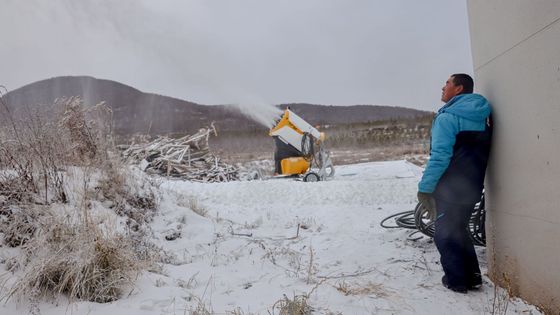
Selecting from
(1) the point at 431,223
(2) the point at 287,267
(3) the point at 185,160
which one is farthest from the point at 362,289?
(3) the point at 185,160

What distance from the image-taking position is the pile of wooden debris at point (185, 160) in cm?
1358

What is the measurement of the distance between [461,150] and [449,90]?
2.14 ft

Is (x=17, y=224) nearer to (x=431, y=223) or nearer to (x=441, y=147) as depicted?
(x=441, y=147)

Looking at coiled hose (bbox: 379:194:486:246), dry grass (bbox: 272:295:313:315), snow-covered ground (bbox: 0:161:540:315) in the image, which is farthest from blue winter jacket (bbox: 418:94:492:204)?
dry grass (bbox: 272:295:313:315)

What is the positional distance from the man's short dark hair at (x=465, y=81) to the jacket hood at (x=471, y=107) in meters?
0.25

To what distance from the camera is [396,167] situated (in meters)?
13.6

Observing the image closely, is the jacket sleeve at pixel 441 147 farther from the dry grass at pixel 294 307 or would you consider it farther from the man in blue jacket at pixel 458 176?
the dry grass at pixel 294 307

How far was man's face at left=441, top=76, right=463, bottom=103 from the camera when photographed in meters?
3.47

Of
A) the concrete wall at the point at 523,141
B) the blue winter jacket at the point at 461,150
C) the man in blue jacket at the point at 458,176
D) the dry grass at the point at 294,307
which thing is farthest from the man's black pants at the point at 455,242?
the dry grass at the point at 294,307

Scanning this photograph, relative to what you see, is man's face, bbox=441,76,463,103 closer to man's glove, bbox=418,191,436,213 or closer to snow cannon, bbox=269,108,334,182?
man's glove, bbox=418,191,436,213

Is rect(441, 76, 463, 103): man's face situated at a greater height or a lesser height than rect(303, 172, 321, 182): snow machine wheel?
greater

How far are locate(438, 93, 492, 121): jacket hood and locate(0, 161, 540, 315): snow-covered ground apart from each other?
1.46 m

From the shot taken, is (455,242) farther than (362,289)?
Yes

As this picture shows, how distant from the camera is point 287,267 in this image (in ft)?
13.0
